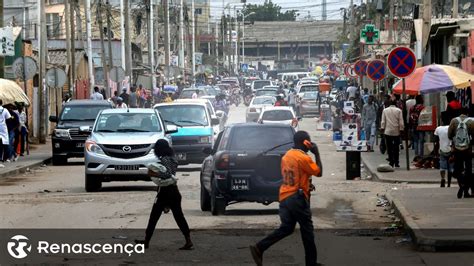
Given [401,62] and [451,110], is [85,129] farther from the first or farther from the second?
[451,110]

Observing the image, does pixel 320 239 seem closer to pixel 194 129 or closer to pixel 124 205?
pixel 124 205

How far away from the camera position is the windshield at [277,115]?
46.0 metres

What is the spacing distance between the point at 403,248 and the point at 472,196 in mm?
6245

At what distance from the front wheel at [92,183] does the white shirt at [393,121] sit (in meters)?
9.19

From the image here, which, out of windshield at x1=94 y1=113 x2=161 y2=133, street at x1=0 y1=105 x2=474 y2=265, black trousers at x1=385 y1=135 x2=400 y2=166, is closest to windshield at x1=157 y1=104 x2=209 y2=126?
street at x1=0 y1=105 x2=474 y2=265

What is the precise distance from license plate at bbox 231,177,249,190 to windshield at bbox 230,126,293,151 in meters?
0.61

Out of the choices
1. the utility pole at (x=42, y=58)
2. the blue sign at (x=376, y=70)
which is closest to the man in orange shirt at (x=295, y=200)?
the blue sign at (x=376, y=70)

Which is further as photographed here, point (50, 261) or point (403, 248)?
point (403, 248)

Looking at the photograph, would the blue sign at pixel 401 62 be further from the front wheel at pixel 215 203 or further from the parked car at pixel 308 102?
the parked car at pixel 308 102

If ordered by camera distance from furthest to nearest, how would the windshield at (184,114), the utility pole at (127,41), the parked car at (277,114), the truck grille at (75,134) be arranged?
the utility pole at (127,41), the parked car at (277,114), the truck grille at (75,134), the windshield at (184,114)

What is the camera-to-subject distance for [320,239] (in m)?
17.0

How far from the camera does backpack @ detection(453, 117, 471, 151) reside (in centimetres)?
2155

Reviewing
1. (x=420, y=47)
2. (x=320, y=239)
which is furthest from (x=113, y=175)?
(x=420, y=47)

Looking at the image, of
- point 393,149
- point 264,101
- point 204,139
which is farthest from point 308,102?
point 393,149
